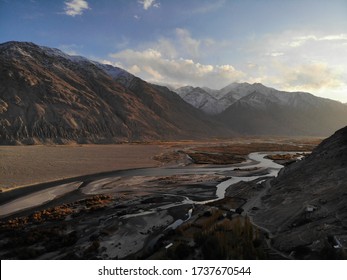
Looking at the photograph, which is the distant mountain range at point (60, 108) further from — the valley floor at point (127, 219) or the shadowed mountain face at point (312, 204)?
the shadowed mountain face at point (312, 204)

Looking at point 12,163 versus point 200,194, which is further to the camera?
point 12,163

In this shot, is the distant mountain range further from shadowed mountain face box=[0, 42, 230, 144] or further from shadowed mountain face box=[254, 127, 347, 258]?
shadowed mountain face box=[254, 127, 347, 258]

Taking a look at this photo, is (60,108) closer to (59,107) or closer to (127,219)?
(59,107)

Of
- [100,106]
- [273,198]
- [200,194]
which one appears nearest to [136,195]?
[200,194]

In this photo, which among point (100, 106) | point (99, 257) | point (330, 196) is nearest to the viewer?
point (99, 257)

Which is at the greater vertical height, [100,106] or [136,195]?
[100,106]

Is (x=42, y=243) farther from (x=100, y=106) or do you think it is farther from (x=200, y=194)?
(x=100, y=106)
